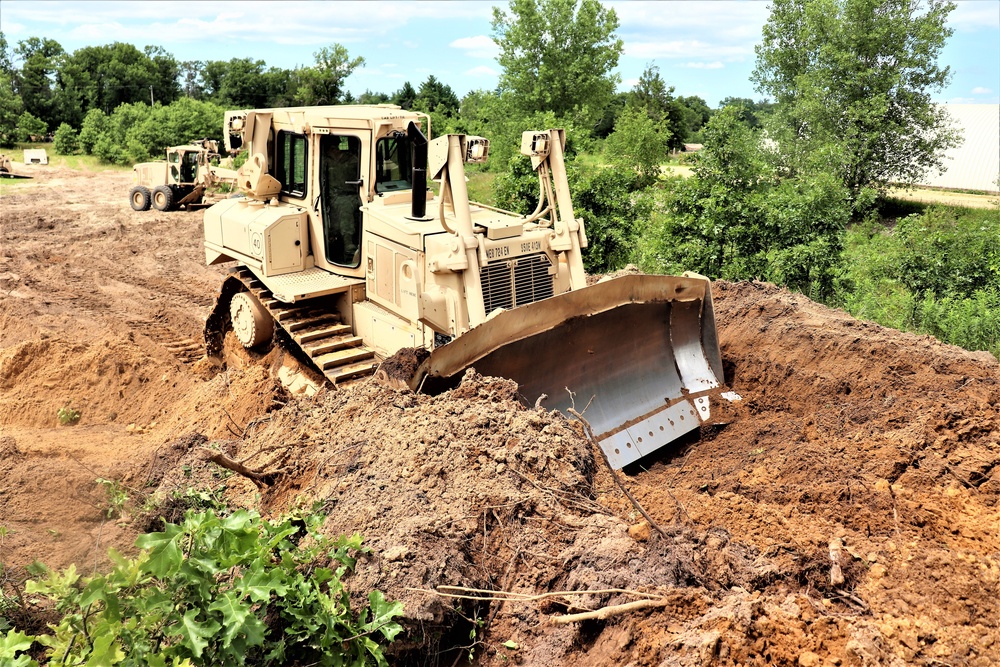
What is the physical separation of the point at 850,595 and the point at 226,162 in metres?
19.4

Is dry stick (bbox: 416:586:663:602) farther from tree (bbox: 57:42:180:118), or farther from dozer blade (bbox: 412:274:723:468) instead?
tree (bbox: 57:42:180:118)

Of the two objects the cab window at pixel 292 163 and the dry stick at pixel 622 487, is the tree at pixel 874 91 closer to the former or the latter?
the cab window at pixel 292 163

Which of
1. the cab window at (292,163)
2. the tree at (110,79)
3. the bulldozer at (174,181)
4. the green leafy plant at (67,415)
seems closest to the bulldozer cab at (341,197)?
the cab window at (292,163)

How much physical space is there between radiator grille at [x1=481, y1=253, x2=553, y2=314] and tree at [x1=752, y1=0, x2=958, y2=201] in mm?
21019

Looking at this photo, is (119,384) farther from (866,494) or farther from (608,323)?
(866,494)

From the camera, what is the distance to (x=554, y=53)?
34281mm

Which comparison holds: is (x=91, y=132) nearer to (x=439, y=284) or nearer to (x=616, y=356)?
(x=439, y=284)

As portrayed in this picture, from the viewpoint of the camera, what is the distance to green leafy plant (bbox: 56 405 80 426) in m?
8.66

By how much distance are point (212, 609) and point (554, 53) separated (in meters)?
33.5

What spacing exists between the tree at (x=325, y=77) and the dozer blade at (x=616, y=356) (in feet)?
132

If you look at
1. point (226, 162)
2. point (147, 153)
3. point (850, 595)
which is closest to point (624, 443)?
point (850, 595)

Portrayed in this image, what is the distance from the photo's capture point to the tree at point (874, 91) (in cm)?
2717

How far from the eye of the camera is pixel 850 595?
14.3 feet

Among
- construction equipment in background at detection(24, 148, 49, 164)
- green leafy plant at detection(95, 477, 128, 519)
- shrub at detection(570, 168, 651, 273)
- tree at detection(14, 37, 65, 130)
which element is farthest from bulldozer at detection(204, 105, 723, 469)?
tree at detection(14, 37, 65, 130)
